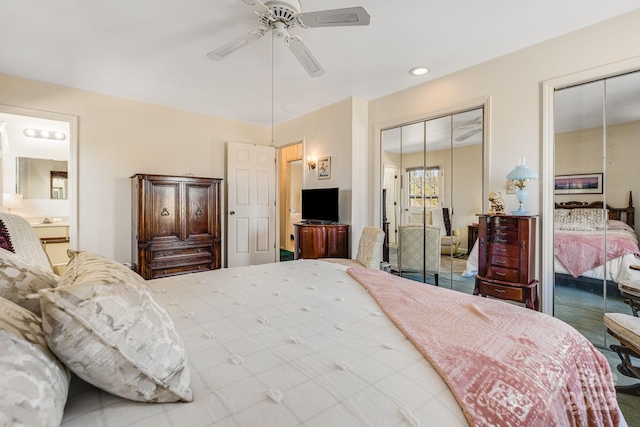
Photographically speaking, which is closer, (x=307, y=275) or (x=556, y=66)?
(x=307, y=275)

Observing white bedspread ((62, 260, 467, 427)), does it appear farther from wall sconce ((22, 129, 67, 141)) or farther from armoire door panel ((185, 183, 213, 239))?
wall sconce ((22, 129, 67, 141))

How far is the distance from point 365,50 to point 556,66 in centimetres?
170

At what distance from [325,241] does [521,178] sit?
7.55 feet

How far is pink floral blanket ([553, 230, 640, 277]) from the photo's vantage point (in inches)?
91.0

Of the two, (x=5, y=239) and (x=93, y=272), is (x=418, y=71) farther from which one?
(x=5, y=239)

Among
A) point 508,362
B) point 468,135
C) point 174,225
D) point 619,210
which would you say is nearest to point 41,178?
point 174,225

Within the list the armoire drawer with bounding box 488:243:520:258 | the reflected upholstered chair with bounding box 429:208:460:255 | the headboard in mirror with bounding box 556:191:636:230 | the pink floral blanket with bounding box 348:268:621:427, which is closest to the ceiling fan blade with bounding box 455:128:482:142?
the reflected upholstered chair with bounding box 429:208:460:255

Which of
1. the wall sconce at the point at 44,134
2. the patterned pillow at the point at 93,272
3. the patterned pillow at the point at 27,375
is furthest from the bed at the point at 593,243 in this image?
the wall sconce at the point at 44,134

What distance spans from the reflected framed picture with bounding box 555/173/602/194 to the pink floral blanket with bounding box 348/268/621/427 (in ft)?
6.10

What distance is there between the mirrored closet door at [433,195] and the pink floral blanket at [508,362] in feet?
6.71

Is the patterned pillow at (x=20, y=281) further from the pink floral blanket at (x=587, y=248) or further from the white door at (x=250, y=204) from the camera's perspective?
the white door at (x=250, y=204)

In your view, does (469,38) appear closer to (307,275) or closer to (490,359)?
(307,275)

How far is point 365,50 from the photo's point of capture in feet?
8.99

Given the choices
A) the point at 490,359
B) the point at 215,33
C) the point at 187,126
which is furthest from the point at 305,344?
the point at 187,126
